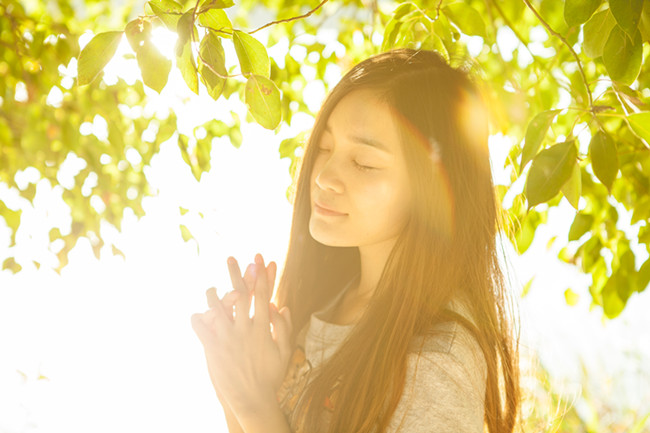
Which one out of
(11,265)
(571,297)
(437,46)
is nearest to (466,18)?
(437,46)

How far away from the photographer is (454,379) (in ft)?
2.65

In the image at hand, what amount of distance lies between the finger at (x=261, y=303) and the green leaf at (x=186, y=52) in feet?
1.43

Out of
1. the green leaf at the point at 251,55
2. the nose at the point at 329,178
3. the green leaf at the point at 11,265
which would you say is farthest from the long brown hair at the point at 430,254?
the green leaf at the point at 11,265

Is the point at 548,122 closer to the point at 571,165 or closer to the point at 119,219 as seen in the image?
the point at 571,165

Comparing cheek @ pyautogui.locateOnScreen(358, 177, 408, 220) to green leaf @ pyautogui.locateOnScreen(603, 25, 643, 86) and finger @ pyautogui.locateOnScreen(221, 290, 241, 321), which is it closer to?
finger @ pyautogui.locateOnScreen(221, 290, 241, 321)

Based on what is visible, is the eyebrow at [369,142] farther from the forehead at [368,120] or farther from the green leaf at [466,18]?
the green leaf at [466,18]

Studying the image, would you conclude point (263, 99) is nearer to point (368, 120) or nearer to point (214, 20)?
point (214, 20)

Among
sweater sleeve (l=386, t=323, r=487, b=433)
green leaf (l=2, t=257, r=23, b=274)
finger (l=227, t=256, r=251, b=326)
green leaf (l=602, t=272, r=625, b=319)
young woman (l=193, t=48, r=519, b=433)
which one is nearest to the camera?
sweater sleeve (l=386, t=323, r=487, b=433)

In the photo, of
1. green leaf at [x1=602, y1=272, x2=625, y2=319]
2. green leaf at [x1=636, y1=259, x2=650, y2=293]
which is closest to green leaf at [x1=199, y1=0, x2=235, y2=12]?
green leaf at [x1=636, y1=259, x2=650, y2=293]

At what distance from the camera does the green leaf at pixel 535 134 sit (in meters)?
0.65

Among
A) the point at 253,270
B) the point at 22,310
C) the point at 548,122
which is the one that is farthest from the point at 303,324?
the point at 22,310

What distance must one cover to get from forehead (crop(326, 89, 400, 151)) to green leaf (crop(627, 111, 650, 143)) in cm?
41

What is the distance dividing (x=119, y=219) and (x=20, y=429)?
189 centimetres

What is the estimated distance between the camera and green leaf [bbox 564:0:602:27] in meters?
0.61
